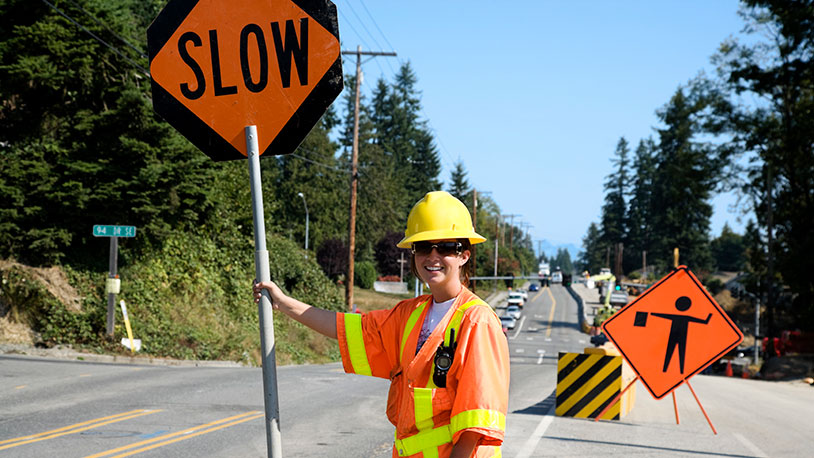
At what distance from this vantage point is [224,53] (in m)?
3.20

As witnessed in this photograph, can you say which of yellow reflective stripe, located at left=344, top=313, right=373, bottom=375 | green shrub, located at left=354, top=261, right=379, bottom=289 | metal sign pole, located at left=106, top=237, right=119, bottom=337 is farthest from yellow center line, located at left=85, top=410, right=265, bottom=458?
green shrub, located at left=354, top=261, right=379, bottom=289

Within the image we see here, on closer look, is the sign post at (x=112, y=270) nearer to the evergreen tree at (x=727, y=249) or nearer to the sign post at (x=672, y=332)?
the sign post at (x=672, y=332)

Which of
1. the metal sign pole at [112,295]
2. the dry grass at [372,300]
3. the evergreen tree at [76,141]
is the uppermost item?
the evergreen tree at [76,141]

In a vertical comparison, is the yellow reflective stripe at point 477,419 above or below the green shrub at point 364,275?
above

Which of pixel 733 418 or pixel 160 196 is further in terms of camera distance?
pixel 160 196

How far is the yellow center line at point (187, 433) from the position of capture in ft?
27.9

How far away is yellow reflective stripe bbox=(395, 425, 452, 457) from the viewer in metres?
3.14

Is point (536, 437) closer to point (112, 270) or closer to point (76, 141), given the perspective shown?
point (112, 270)

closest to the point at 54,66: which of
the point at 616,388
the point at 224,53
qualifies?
the point at 616,388

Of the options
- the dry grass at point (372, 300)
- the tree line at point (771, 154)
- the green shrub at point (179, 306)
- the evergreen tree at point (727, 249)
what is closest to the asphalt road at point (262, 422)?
the green shrub at point (179, 306)

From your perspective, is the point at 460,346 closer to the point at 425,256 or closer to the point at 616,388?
the point at 425,256

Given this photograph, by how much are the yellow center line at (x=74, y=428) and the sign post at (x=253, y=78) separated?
6753mm

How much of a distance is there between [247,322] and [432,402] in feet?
90.6

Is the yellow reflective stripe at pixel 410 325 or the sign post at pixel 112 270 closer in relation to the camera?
the yellow reflective stripe at pixel 410 325
